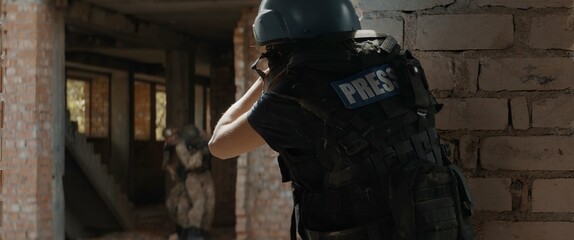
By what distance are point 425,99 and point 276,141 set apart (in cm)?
35

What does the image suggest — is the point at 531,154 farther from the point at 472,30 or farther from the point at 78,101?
the point at 78,101

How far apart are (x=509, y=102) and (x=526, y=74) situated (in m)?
0.09

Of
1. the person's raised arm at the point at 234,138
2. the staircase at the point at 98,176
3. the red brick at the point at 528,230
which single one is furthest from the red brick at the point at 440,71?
the staircase at the point at 98,176

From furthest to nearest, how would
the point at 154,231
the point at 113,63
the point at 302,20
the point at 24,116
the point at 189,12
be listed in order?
the point at 113,63 < the point at 154,231 < the point at 189,12 < the point at 24,116 < the point at 302,20

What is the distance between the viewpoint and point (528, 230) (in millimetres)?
2098

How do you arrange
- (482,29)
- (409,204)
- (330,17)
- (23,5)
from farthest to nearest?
A: (23,5)
(482,29)
(330,17)
(409,204)

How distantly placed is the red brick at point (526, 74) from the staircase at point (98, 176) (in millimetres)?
7173

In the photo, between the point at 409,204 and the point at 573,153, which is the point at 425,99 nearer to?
the point at 409,204

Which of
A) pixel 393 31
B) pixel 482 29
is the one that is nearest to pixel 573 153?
pixel 482 29

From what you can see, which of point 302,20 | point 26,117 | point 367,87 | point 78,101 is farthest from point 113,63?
point 367,87

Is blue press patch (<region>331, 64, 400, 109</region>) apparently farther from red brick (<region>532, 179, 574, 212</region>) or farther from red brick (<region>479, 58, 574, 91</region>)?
red brick (<region>532, 179, 574, 212</region>)

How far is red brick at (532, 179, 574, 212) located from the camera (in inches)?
82.5

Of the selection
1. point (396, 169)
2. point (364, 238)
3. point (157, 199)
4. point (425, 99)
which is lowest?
point (157, 199)

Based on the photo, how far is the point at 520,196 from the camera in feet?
6.89
